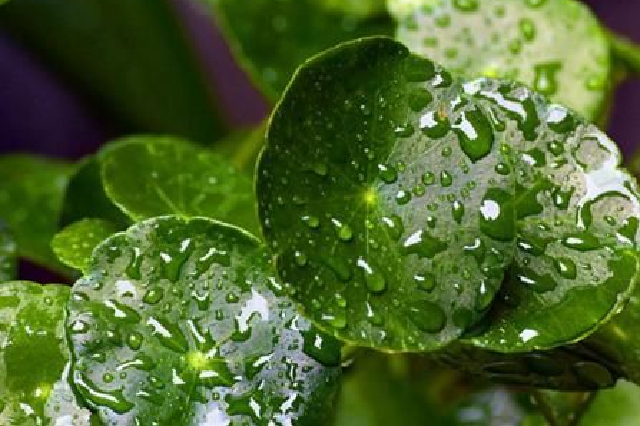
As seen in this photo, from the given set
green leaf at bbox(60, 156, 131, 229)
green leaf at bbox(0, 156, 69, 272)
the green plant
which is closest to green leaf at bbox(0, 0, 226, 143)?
green leaf at bbox(0, 156, 69, 272)

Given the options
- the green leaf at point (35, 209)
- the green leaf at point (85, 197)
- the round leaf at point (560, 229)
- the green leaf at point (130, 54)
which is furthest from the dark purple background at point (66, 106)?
the round leaf at point (560, 229)

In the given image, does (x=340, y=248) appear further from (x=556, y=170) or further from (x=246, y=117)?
(x=246, y=117)

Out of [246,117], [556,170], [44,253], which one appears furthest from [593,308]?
[246,117]

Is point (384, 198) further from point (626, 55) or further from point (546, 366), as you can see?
point (626, 55)

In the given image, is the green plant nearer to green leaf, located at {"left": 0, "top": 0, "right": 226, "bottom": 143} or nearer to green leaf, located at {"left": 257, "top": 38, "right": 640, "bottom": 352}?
green leaf, located at {"left": 257, "top": 38, "right": 640, "bottom": 352}

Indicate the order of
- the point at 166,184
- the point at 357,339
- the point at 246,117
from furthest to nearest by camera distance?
the point at 246,117 < the point at 166,184 < the point at 357,339

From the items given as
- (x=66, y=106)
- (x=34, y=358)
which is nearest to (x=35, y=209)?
(x=34, y=358)
